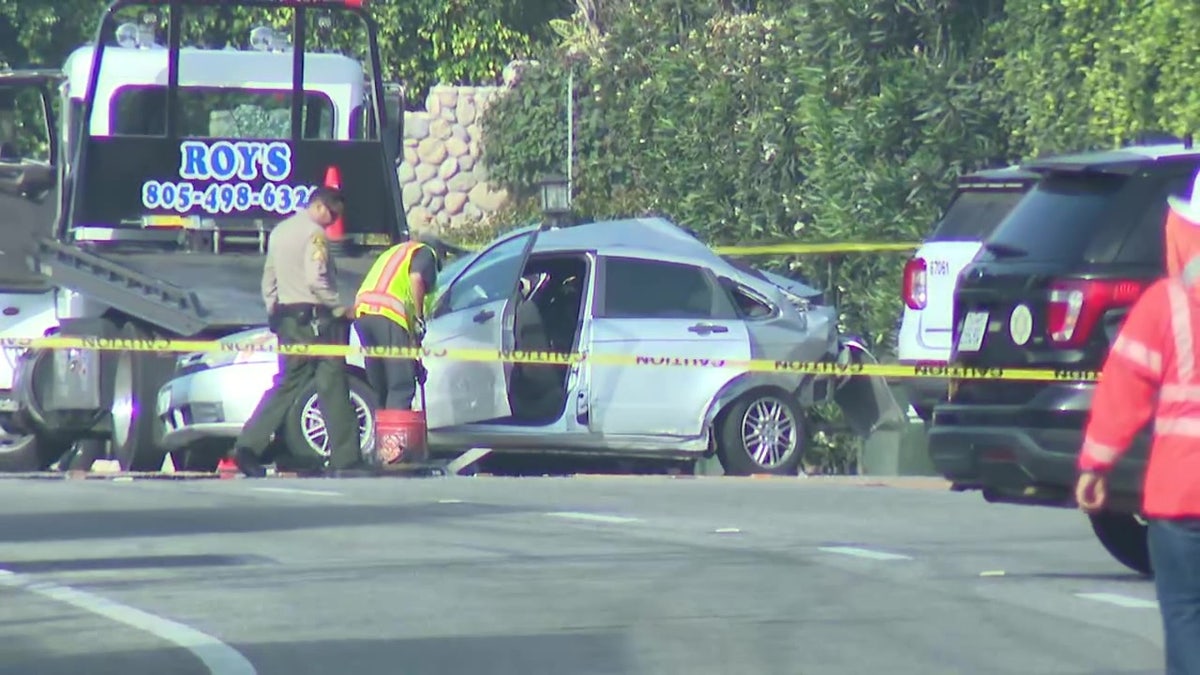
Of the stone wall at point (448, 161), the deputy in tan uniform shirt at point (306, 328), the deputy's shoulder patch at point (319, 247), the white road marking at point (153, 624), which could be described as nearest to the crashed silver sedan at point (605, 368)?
the deputy in tan uniform shirt at point (306, 328)

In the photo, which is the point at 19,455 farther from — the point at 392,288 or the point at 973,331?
the point at 973,331

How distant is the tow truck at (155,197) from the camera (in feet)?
57.7

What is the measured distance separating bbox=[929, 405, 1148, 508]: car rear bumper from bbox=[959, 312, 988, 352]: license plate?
312 millimetres

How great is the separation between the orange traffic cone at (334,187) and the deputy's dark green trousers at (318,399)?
3.04 feet

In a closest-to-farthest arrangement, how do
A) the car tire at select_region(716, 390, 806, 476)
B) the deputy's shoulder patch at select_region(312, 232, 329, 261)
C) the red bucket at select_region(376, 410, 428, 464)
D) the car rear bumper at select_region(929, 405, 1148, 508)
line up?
the car rear bumper at select_region(929, 405, 1148, 508), the red bucket at select_region(376, 410, 428, 464), the deputy's shoulder patch at select_region(312, 232, 329, 261), the car tire at select_region(716, 390, 806, 476)

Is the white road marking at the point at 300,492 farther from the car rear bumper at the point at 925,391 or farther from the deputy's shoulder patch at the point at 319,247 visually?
the car rear bumper at the point at 925,391

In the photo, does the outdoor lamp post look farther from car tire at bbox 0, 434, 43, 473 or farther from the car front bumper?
the car front bumper

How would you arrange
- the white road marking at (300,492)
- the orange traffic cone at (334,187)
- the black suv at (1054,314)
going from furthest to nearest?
the orange traffic cone at (334,187), the white road marking at (300,492), the black suv at (1054,314)

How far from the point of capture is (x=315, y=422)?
1677 centimetres

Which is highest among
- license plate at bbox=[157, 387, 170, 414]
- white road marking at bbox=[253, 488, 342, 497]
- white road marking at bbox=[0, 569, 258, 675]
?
license plate at bbox=[157, 387, 170, 414]

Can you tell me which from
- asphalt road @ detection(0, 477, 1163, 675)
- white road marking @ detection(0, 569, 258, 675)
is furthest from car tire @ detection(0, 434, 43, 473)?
white road marking @ detection(0, 569, 258, 675)

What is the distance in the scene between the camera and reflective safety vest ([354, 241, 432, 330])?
16.6m

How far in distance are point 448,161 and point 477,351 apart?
19.6 metres

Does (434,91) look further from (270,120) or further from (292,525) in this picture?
(292,525)
